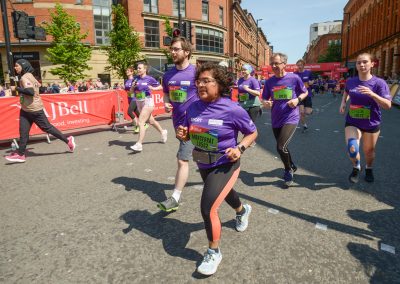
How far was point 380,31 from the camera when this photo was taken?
44.6 meters

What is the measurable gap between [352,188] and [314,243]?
1.93 metres

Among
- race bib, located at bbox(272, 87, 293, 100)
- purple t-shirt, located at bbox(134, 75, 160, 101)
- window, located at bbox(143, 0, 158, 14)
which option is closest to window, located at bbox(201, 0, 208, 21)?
window, located at bbox(143, 0, 158, 14)

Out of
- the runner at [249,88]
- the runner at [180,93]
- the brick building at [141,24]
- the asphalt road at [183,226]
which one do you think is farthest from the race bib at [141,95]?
the brick building at [141,24]

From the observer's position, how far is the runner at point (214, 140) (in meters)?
2.55

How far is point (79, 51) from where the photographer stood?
26.5 m

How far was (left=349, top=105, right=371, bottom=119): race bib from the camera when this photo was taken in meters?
4.52

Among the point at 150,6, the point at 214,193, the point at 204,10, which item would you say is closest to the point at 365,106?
the point at 214,193

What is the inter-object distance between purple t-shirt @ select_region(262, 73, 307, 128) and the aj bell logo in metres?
6.77

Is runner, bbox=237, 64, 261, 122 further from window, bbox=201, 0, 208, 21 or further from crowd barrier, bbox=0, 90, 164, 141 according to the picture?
window, bbox=201, 0, 208, 21

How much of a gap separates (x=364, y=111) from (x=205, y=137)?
308 centimetres

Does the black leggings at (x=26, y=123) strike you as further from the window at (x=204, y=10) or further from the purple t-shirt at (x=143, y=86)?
the window at (x=204, y=10)

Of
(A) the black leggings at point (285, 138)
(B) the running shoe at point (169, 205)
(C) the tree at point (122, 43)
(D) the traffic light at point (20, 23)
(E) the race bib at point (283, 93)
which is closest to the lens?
(B) the running shoe at point (169, 205)

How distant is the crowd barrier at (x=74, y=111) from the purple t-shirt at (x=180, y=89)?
5.93m

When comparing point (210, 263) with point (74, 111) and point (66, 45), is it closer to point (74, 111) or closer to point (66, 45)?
point (74, 111)
